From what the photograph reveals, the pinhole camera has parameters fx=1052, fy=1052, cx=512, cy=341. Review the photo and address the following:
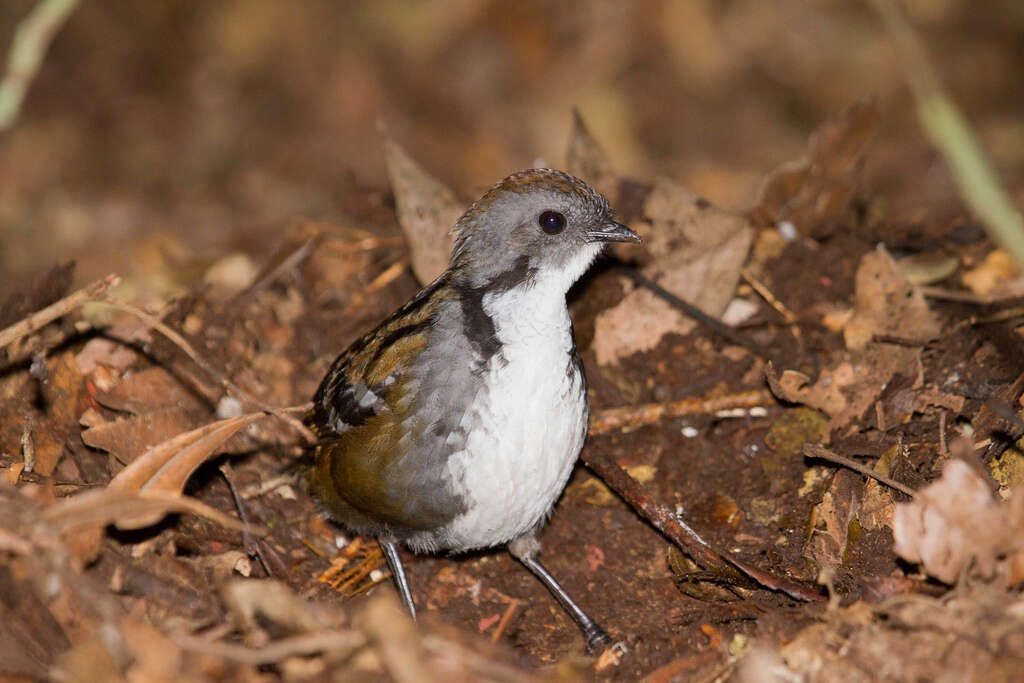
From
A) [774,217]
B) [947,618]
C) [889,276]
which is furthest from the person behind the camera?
[774,217]

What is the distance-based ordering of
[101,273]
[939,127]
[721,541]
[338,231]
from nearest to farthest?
[939,127] < [721,541] < [338,231] < [101,273]

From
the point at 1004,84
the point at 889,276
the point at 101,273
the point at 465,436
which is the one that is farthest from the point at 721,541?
the point at 1004,84

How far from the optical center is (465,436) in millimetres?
3951

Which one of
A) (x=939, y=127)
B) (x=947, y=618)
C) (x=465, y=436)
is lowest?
(x=947, y=618)

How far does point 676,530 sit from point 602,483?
553mm

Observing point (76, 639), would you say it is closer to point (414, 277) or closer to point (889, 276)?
point (414, 277)

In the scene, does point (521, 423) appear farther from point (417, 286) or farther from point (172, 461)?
point (417, 286)

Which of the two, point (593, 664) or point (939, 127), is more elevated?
point (939, 127)

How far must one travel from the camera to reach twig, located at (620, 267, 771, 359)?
16.4 ft

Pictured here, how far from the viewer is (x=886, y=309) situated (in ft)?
15.7

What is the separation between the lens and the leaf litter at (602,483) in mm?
3061

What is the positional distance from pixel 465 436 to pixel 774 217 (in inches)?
92.2

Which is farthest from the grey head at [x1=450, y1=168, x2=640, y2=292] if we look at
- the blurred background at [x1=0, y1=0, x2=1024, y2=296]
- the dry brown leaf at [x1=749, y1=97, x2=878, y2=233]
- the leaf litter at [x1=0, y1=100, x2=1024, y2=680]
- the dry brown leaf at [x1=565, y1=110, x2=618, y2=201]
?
the blurred background at [x1=0, y1=0, x2=1024, y2=296]

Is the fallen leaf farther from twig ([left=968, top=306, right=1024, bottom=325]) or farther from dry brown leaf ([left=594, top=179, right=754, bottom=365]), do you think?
dry brown leaf ([left=594, top=179, right=754, bottom=365])
